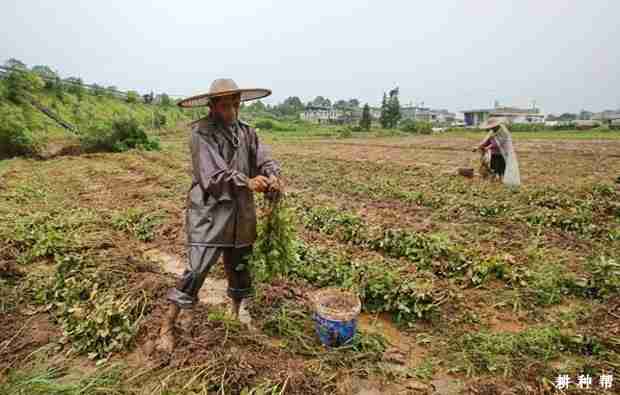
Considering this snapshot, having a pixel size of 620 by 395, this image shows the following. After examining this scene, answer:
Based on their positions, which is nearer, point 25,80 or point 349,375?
point 349,375

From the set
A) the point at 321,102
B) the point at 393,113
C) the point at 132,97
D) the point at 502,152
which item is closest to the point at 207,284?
the point at 502,152

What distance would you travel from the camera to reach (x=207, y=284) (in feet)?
12.2

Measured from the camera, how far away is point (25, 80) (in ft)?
57.4

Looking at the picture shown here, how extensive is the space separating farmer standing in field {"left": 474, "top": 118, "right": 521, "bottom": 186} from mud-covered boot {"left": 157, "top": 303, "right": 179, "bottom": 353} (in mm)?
7605

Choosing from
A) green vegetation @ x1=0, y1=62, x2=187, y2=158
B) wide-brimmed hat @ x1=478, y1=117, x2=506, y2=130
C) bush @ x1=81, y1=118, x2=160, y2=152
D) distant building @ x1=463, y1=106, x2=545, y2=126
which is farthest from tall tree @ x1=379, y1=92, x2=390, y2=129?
wide-brimmed hat @ x1=478, y1=117, x2=506, y2=130

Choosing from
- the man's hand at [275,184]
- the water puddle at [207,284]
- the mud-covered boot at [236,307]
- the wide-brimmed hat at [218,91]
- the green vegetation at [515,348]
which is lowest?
the green vegetation at [515,348]

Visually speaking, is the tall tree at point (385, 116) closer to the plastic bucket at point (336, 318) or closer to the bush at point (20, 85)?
the bush at point (20, 85)

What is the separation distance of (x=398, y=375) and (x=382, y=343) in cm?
30

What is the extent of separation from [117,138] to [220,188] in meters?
15.3

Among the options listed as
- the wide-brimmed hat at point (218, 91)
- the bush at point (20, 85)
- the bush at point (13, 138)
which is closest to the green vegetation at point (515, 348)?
the wide-brimmed hat at point (218, 91)

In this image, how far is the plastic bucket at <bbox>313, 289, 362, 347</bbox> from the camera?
253cm

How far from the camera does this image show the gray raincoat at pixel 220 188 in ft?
7.81

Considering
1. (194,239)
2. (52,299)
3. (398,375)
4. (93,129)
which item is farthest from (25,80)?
(398,375)

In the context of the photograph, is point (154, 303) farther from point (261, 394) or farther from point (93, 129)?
point (93, 129)
